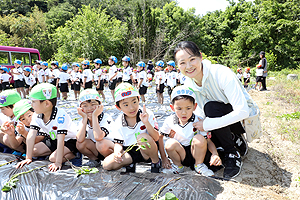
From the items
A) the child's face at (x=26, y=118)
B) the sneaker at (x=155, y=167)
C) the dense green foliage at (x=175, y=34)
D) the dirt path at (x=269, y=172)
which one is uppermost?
the dense green foliage at (x=175, y=34)

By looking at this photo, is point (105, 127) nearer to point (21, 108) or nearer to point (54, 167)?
point (54, 167)

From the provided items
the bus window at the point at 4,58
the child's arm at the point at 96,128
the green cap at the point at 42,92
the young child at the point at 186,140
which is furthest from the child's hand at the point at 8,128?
the bus window at the point at 4,58

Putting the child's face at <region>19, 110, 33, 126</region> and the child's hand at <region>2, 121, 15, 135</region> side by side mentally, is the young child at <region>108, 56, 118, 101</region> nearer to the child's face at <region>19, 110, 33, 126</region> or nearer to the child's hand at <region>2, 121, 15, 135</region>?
the child's face at <region>19, 110, 33, 126</region>

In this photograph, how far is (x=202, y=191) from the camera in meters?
1.82

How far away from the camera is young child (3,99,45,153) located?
111 inches

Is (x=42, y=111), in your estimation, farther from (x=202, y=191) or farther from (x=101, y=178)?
(x=202, y=191)

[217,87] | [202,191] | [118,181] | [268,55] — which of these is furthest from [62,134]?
[268,55]

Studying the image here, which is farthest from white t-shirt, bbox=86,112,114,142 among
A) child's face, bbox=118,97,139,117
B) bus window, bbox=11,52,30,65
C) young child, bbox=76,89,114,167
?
bus window, bbox=11,52,30,65

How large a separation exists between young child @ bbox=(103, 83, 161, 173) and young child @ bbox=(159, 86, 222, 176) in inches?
7.0

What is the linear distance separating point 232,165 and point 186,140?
57cm

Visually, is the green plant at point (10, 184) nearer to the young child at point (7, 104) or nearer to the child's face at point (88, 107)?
the child's face at point (88, 107)

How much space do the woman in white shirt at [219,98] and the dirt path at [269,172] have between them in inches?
8.7

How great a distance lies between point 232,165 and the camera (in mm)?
2363

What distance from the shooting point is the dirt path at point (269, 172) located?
197cm
